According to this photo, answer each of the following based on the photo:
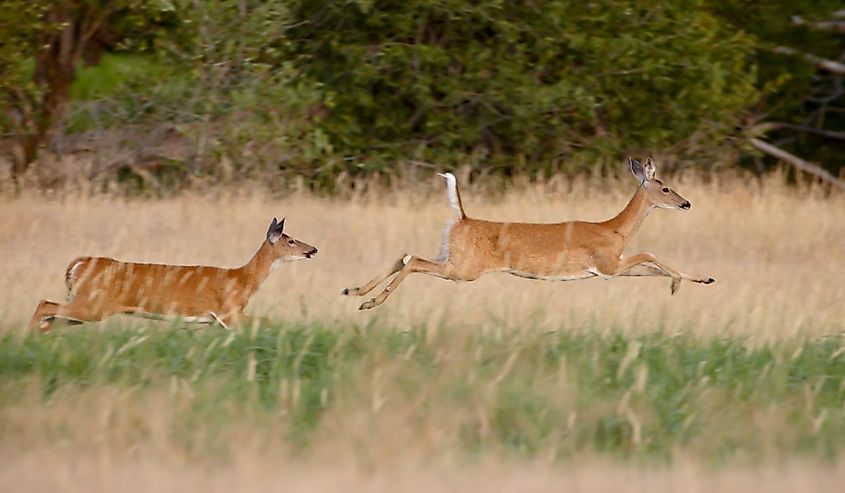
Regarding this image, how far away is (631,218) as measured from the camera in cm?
1053

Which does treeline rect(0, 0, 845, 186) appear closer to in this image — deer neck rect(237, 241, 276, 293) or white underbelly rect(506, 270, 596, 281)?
white underbelly rect(506, 270, 596, 281)

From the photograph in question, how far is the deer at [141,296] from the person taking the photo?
27.2ft

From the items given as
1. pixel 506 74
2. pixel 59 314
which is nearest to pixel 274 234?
pixel 59 314

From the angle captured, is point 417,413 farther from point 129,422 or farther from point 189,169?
point 189,169

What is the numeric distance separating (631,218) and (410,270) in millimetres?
1795

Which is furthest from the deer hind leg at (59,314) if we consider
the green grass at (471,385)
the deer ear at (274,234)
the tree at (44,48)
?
the tree at (44,48)

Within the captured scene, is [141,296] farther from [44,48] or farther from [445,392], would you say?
[44,48]

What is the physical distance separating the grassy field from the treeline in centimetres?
590

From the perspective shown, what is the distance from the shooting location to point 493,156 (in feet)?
61.7

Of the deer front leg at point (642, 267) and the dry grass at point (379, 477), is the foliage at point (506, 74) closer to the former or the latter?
the deer front leg at point (642, 267)

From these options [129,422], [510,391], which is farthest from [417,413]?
[129,422]

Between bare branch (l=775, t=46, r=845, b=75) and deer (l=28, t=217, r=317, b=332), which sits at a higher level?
deer (l=28, t=217, r=317, b=332)

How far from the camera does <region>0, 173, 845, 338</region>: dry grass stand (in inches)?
353

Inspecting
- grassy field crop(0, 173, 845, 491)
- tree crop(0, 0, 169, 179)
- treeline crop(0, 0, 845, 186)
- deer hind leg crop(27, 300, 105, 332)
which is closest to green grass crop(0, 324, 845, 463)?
grassy field crop(0, 173, 845, 491)
